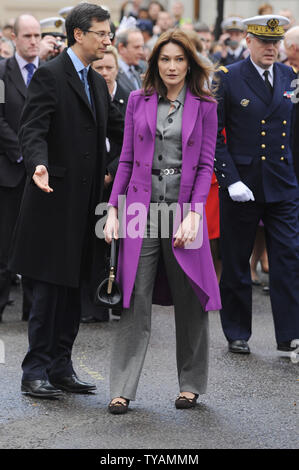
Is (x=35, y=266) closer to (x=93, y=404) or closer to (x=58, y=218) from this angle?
(x=58, y=218)

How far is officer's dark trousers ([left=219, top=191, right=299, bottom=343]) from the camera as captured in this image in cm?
701

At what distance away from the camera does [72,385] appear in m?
6.00

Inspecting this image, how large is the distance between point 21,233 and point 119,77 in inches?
158

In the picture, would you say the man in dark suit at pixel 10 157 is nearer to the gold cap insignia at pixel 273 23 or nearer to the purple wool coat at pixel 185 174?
the gold cap insignia at pixel 273 23

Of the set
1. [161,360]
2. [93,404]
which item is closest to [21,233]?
[93,404]

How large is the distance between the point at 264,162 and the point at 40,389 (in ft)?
7.21

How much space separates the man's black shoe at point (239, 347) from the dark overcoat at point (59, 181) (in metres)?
1.69

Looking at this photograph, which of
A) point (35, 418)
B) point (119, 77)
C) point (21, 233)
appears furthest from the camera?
point (119, 77)

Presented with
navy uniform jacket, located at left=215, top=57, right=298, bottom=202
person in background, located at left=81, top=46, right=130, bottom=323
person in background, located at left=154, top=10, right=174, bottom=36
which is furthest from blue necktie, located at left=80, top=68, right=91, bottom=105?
person in background, located at left=154, top=10, right=174, bottom=36

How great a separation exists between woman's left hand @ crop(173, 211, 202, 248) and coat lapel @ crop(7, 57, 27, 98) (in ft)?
10.6

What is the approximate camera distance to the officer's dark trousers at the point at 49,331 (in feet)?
19.1

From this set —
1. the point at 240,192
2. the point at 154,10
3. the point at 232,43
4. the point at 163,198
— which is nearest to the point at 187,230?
the point at 163,198

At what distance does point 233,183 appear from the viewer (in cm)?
686

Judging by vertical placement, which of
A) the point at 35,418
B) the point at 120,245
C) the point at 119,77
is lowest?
the point at 35,418
